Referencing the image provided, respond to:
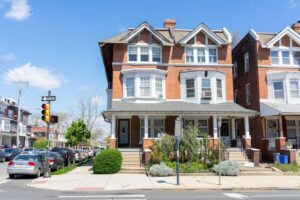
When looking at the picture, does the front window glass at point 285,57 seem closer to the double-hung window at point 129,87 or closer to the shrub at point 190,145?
the shrub at point 190,145

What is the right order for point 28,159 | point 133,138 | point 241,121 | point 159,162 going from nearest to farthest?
point 28,159 < point 159,162 < point 133,138 < point 241,121

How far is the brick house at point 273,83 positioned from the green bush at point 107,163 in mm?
12914

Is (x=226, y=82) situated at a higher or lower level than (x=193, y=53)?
lower

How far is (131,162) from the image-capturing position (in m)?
25.2

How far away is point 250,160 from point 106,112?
10.8m

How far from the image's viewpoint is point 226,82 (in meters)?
30.5

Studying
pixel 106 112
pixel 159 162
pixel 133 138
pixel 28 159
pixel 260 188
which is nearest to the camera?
pixel 260 188

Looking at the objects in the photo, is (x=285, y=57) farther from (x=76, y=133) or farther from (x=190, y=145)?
(x=76, y=133)

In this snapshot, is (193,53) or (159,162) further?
(193,53)

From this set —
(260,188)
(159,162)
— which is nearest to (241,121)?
(159,162)

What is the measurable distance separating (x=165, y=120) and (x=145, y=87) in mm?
3148

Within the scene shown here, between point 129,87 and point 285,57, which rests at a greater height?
point 285,57

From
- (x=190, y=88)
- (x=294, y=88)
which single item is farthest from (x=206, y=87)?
(x=294, y=88)

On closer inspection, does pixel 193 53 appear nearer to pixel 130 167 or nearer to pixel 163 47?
pixel 163 47
